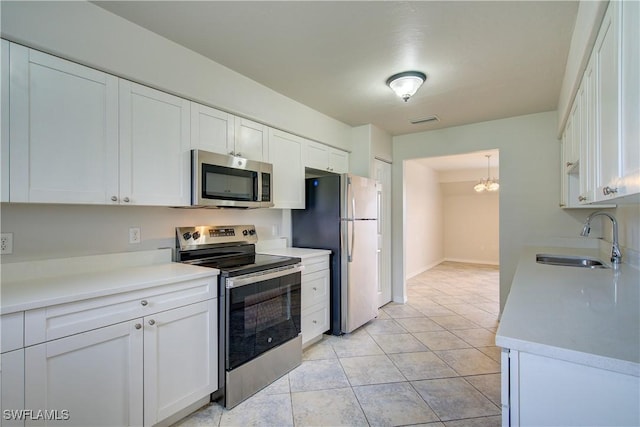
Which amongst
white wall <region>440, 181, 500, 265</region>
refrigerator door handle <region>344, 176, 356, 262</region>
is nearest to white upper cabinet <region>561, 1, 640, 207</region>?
refrigerator door handle <region>344, 176, 356, 262</region>

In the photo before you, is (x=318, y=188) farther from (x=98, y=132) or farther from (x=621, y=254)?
(x=621, y=254)

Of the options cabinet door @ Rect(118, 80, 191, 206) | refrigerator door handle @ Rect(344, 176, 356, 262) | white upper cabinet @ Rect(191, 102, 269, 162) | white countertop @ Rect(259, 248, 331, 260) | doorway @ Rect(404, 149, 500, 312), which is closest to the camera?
cabinet door @ Rect(118, 80, 191, 206)

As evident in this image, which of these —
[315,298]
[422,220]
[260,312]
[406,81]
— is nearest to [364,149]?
[406,81]

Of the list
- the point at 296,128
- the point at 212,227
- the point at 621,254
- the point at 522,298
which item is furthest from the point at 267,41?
the point at 621,254

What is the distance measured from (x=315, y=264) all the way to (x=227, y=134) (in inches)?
56.5

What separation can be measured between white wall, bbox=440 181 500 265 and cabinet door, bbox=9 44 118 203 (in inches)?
316

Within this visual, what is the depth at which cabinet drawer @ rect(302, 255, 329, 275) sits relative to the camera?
2.86 m

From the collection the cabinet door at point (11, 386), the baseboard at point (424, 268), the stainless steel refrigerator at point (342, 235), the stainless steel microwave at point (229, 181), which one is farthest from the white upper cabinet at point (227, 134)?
the baseboard at point (424, 268)

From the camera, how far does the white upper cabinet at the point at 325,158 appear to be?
3.32 m

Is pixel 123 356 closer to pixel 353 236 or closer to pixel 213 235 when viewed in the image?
pixel 213 235

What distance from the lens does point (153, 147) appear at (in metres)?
1.99

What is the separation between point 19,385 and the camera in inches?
49.9

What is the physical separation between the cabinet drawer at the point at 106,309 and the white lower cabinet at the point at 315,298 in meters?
1.08

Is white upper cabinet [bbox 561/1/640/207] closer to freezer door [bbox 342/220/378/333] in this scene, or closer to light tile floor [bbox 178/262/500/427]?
light tile floor [bbox 178/262/500/427]
